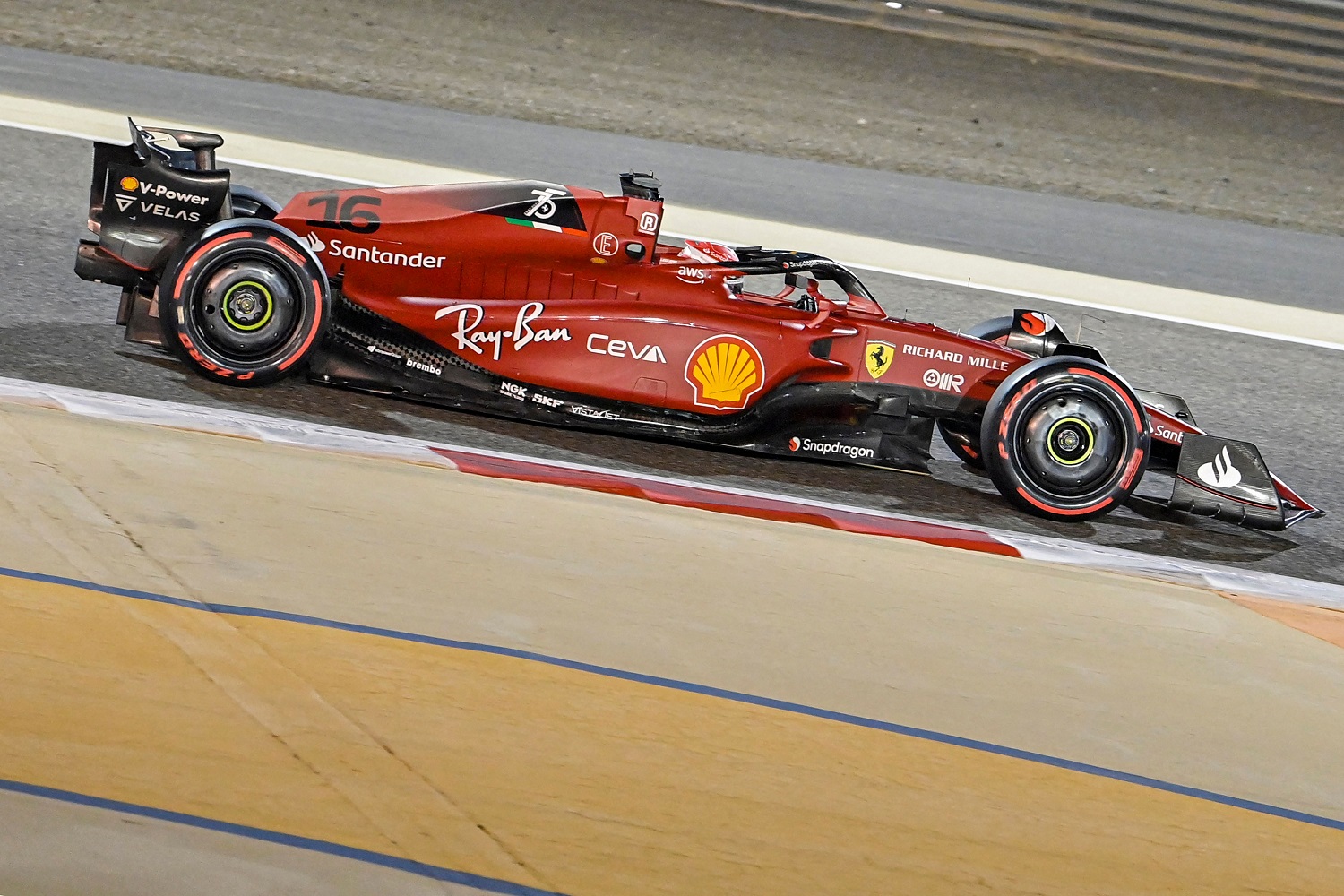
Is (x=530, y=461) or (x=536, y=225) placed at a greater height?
(x=536, y=225)

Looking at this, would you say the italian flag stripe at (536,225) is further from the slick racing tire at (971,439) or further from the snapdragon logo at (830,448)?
the slick racing tire at (971,439)

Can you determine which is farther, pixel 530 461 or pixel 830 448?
pixel 830 448

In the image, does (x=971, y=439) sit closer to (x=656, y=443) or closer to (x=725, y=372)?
(x=725, y=372)

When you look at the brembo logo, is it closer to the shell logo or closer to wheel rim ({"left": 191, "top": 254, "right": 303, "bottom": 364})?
the shell logo

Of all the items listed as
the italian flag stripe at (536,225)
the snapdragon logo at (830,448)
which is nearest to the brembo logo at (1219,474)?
the snapdragon logo at (830,448)

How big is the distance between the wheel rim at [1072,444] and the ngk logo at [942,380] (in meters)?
0.27

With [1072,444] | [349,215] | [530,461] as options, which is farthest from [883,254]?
[530,461]

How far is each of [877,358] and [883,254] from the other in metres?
4.27

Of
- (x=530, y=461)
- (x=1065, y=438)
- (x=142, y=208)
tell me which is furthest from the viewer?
(x=1065, y=438)

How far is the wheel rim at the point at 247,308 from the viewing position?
512cm

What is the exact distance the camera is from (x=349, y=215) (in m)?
5.44

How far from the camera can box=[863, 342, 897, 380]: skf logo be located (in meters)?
5.42

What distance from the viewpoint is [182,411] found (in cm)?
492

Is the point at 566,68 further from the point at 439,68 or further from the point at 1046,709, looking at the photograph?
the point at 1046,709
